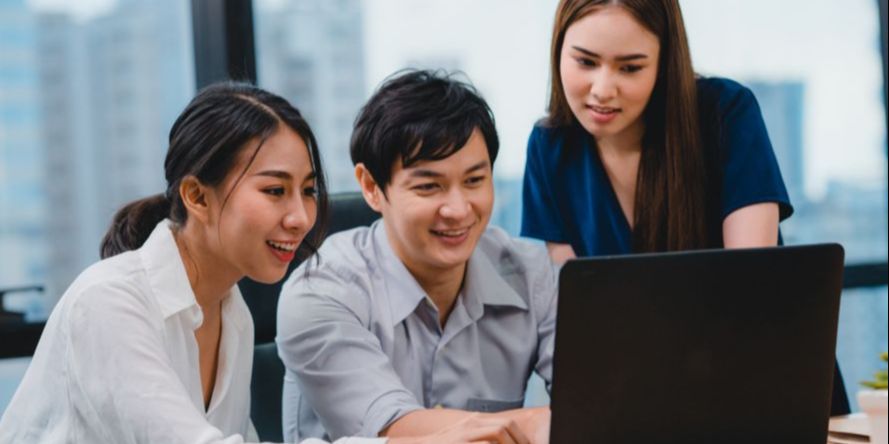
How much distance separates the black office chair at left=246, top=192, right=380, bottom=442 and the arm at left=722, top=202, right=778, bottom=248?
582 millimetres

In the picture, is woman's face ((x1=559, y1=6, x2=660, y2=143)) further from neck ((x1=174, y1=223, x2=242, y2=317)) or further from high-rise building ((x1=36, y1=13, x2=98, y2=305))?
high-rise building ((x1=36, y1=13, x2=98, y2=305))

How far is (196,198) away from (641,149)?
0.76 metres

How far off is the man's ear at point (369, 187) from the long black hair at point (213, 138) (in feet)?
0.47

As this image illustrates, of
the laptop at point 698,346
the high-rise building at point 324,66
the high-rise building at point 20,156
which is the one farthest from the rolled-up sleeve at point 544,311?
the high-rise building at point 20,156

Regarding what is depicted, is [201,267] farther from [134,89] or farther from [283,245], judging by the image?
[134,89]

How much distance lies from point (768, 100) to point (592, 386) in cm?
208

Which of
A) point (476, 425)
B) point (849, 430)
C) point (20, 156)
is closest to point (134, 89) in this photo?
point (20, 156)

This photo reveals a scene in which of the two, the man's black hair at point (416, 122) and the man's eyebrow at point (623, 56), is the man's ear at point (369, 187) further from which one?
the man's eyebrow at point (623, 56)

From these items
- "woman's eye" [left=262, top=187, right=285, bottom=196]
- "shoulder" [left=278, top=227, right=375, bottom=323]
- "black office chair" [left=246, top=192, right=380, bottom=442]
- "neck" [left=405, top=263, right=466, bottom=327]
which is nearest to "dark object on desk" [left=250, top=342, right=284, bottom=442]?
"black office chair" [left=246, top=192, right=380, bottom=442]

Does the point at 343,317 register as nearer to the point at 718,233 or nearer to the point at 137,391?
the point at 137,391

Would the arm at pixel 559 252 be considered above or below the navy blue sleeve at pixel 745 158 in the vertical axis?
below

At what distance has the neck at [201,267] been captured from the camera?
1520 mm

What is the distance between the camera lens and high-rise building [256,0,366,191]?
269 centimetres

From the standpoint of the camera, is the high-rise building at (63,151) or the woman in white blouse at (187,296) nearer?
the woman in white blouse at (187,296)
